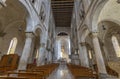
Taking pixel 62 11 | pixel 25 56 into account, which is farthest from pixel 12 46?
pixel 62 11

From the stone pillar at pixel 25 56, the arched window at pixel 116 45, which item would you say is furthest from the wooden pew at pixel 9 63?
the arched window at pixel 116 45

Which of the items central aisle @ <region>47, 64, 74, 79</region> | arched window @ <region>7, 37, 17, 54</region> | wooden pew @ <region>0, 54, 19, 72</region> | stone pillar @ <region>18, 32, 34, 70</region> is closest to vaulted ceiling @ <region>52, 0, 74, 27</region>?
arched window @ <region>7, 37, 17, 54</region>

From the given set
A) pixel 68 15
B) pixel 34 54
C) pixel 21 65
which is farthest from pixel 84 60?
pixel 68 15

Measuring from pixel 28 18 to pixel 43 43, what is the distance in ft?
15.3

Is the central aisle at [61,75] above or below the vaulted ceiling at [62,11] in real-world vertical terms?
below

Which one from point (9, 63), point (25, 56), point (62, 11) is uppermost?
point (62, 11)

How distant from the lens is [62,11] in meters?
21.5

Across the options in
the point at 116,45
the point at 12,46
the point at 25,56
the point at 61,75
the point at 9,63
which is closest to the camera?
the point at 61,75

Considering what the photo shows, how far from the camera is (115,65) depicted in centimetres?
400

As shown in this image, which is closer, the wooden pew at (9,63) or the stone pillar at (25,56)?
the stone pillar at (25,56)

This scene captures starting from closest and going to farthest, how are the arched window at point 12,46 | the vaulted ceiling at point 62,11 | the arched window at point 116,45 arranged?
1. the arched window at point 116,45
2. the arched window at point 12,46
3. the vaulted ceiling at point 62,11

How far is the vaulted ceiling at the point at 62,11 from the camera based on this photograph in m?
19.2

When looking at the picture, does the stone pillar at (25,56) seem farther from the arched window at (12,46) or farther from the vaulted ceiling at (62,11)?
the vaulted ceiling at (62,11)

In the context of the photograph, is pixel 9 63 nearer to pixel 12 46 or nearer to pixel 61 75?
pixel 12 46
